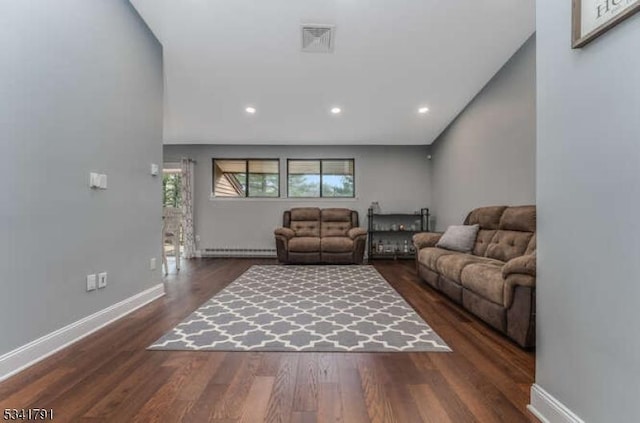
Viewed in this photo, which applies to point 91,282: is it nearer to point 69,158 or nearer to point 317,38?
point 69,158

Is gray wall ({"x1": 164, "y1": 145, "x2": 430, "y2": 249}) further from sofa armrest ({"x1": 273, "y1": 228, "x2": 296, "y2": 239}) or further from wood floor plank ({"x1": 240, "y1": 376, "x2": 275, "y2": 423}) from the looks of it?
wood floor plank ({"x1": 240, "y1": 376, "x2": 275, "y2": 423})

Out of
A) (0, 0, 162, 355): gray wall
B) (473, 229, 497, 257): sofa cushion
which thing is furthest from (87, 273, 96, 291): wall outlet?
(473, 229, 497, 257): sofa cushion

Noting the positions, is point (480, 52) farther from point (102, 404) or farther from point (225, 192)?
point (225, 192)

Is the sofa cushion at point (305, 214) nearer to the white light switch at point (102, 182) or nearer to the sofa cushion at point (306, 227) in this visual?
the sofa cushion at point (306, 227)

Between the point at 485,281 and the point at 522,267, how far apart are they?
0.40 metres

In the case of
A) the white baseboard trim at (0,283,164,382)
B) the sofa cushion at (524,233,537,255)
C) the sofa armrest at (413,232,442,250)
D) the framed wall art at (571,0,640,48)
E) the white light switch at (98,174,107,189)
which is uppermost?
the framed wall art at (571,0,640,48)

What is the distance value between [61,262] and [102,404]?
43.3 inches

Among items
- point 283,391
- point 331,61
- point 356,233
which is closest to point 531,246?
point 283,391

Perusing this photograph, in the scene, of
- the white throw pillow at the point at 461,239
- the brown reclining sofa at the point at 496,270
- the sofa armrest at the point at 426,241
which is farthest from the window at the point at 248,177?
the white throw pillow at the point at 461,239

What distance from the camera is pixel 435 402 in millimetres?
1475

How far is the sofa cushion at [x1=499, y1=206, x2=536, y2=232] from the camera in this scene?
296 cm

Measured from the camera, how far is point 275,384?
1.63 metres

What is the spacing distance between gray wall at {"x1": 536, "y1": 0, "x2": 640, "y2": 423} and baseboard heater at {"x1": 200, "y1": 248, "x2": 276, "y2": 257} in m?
5.34

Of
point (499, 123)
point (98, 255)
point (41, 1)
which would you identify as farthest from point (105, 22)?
point (499, 123)
